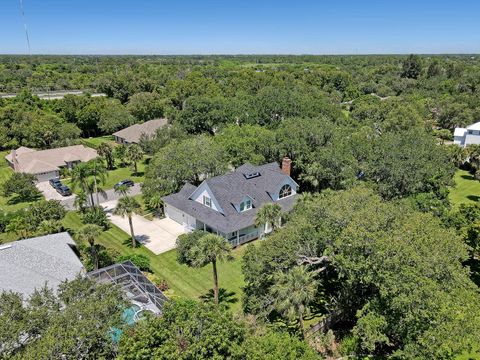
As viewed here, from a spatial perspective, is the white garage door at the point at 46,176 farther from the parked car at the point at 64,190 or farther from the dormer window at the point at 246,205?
the dormer window at the point at 246,205

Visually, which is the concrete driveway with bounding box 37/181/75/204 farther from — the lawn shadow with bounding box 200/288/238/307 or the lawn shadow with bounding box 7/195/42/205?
the lawn shadow with bounding box 200/288/238/307

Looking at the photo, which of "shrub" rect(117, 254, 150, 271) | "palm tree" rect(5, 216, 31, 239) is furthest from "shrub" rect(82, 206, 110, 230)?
"shrub" rect(117, 254, 150, 271)

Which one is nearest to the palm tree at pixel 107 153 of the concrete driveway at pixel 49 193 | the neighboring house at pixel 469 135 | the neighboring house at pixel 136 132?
the concrete driveway at pixel 49 193

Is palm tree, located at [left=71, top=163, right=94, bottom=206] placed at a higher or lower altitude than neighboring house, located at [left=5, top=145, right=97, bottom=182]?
higher

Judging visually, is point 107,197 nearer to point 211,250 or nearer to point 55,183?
point 55,183

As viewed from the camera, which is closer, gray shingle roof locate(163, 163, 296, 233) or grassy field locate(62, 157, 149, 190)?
gray shingle roof locate(163, 163, 296, 233)

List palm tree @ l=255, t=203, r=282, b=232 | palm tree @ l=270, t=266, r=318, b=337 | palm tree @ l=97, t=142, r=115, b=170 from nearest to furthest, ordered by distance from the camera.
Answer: palm tree @ l=270, t=266, r=318, b=337
palm tree @ l=255, t=203, r=282, b=232
palm tree @ l=97, t=142, r=115, b=170

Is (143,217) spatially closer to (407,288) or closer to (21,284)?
(21,284)
